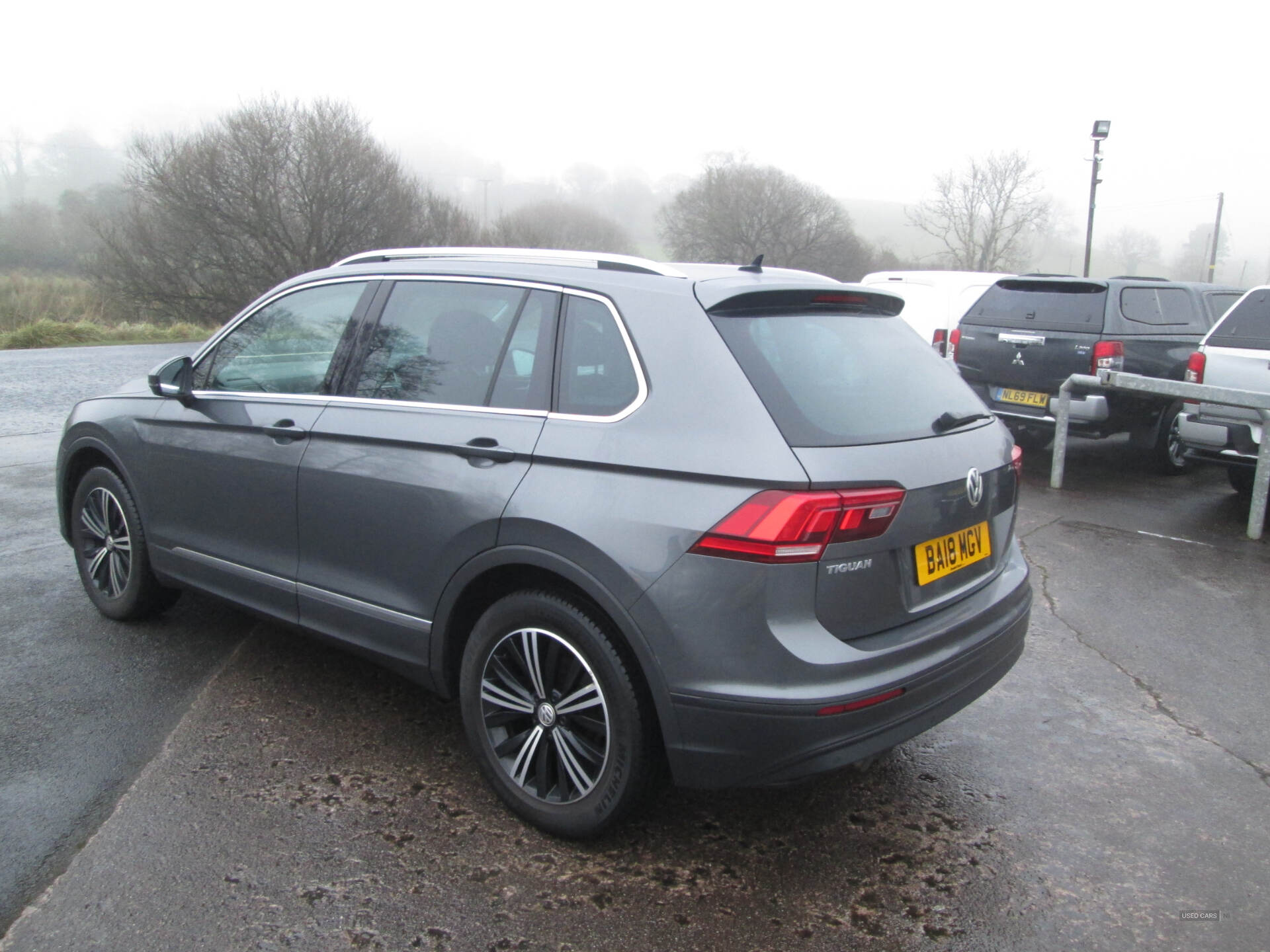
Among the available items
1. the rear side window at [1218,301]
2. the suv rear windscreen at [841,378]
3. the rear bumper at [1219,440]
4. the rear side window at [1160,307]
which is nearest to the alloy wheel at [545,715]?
the suv rear windscreen at [841,378]

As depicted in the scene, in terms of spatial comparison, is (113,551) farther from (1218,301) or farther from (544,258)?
(1218,301)

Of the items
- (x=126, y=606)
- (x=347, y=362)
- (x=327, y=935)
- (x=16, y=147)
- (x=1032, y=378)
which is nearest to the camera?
(x=327, y=935)

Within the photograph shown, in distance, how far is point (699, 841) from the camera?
299cm

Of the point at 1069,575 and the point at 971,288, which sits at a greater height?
the point at 971,288

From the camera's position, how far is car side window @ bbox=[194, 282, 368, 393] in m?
3.72

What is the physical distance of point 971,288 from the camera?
444 inches

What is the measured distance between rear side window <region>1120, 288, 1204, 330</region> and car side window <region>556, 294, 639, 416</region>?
761 centimetres

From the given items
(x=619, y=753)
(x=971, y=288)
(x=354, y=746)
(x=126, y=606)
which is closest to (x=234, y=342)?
(x=126, y=606)

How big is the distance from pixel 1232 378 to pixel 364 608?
272 inches

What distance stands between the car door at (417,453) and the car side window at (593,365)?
64 millimetres

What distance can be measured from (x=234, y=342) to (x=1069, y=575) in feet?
15.9

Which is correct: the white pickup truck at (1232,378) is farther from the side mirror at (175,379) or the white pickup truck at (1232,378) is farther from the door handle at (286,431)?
the side mirror at (175,379)

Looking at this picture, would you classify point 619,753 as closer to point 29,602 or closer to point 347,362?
point 347,362

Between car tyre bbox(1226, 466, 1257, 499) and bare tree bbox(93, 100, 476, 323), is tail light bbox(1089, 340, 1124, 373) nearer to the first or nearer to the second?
car tyre bbox(1226, 466, 1257, 499)
